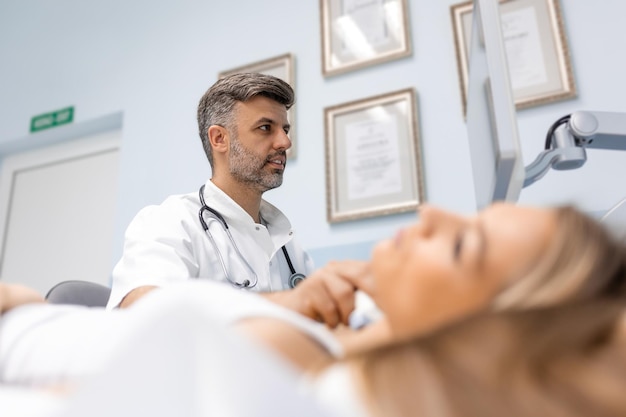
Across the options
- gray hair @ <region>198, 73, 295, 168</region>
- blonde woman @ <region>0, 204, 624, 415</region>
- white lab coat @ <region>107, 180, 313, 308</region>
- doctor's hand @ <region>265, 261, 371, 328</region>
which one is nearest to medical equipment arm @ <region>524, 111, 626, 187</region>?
doctor's hand @ <region>265, 261, 371, 328</region>

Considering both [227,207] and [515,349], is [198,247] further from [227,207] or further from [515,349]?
[515,349]

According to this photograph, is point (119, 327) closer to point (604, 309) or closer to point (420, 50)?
point (604, 309)

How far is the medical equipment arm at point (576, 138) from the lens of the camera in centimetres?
114

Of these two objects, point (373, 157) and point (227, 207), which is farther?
point (373, 157)

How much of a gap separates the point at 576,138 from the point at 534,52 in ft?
2.87

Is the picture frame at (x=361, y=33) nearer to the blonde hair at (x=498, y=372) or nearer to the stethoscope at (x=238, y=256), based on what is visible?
the stethoscope at (x=238, y=256)

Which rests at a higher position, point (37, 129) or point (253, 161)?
point (37, 129)

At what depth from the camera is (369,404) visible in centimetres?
39

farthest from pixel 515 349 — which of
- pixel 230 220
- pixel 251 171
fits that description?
pixel 251 171

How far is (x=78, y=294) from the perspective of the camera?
127cm

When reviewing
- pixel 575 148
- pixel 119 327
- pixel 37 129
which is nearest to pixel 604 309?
pixel 119 327

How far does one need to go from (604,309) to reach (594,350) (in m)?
0.04

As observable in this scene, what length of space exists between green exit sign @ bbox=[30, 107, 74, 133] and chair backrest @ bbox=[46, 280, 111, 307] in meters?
1.69

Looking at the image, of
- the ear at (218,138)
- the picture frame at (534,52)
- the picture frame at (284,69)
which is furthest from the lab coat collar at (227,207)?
the picture frame at (534,52)
